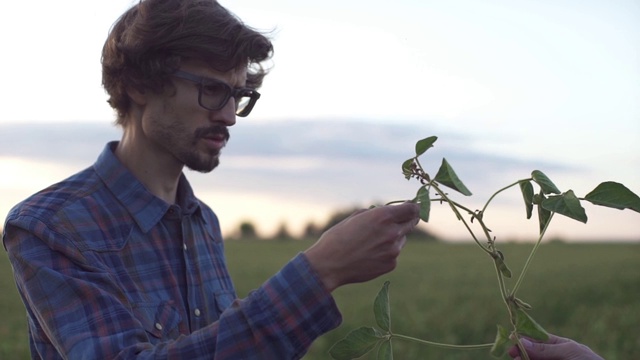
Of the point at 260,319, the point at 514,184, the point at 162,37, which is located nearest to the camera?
the point at 514,184

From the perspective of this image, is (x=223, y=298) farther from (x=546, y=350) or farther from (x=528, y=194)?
(x=528, y=194)

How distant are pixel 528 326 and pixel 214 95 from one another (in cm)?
142

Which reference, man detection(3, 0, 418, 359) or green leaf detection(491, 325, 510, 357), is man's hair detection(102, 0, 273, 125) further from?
green leaf detection(491, 325, 510, 357)

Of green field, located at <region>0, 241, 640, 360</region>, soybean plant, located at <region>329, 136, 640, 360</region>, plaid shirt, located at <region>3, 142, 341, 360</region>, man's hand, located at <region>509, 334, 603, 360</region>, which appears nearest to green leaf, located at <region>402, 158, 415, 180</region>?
soybean plant, located at <region>329, 136, 640, 360</region>

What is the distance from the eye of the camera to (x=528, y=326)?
144cm

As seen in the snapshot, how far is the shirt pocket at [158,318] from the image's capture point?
223 cm

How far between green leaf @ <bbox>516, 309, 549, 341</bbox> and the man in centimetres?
28

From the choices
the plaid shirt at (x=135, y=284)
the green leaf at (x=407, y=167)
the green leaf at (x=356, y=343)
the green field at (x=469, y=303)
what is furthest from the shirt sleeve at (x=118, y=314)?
the green field at (x=469, y=303)

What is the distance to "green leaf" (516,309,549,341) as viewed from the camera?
1.43 metres

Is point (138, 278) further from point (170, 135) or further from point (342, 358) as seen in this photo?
point (342, 358)

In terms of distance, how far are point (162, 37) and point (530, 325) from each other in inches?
71.4

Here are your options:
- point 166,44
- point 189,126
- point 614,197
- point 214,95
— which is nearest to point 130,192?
point 189,126

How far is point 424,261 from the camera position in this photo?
2044cm

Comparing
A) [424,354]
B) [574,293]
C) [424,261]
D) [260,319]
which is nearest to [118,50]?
[260,319]
